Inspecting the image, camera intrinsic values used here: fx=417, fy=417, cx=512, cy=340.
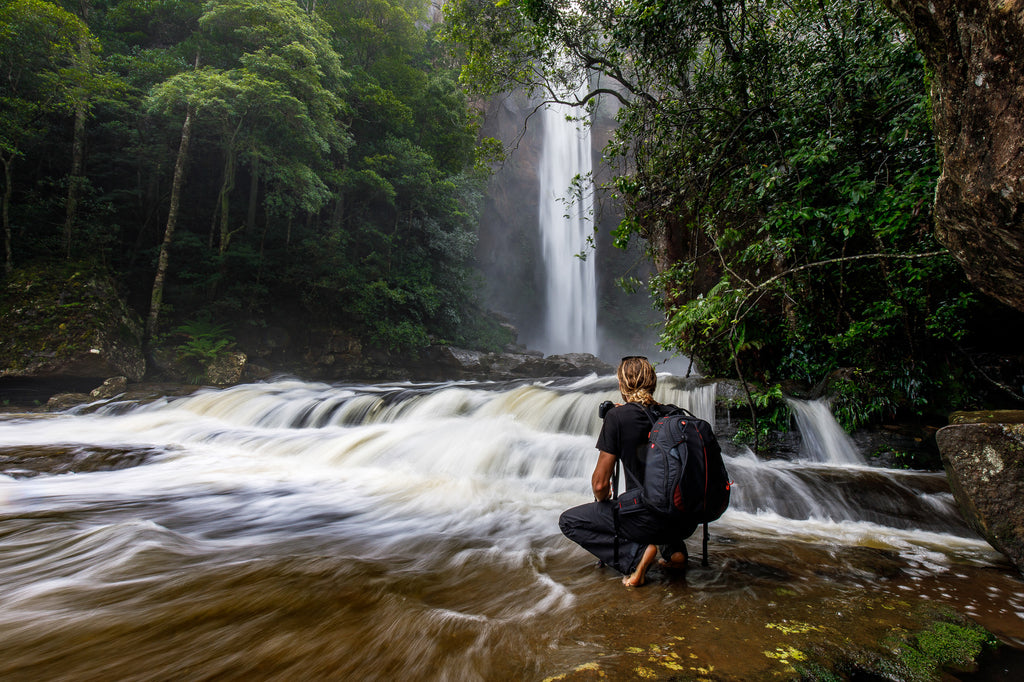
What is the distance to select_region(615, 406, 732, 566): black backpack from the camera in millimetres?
2086

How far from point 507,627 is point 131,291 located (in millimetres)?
17209

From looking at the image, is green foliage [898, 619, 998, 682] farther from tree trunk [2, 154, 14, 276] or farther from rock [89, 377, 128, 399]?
tree trunk [2, 154, 14, 276]

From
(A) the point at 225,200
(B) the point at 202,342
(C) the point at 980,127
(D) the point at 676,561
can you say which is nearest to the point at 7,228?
(B) the point at 202,342

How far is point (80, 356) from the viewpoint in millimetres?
9727

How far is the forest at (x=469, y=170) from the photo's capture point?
485 centimetres

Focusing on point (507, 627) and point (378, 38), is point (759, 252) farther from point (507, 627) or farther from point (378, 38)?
point (378, 38)

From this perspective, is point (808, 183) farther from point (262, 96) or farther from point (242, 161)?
point (242, 161)

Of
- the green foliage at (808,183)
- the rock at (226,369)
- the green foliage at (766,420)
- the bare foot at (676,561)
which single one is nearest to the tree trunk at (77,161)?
the rock at (226,369)

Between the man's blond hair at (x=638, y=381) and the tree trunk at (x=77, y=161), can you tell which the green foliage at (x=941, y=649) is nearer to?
the man's blond hair at (x=638, y=381)

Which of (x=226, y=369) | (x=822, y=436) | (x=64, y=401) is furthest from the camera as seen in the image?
(x=226, y=369)

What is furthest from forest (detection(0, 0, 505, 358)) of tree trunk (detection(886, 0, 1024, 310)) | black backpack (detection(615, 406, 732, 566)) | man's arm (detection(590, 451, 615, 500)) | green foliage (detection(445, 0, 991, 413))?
black backpack (detection(615, 406, 732, 566))

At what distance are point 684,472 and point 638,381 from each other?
618mm

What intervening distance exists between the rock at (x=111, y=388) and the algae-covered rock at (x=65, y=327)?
1.07 feet

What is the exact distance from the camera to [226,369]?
41.3 ft
